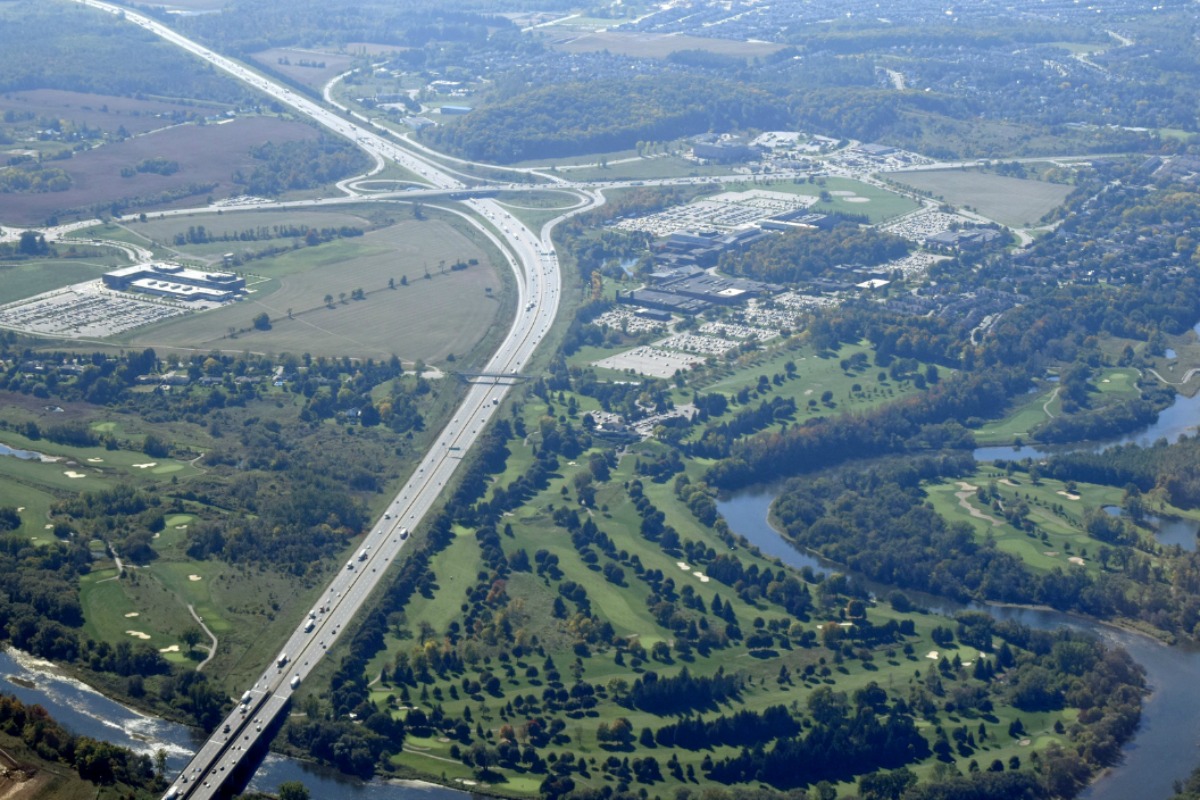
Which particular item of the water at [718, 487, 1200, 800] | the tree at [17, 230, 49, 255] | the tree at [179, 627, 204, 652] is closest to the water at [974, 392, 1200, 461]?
the water at [718, 487, 1200, 800]

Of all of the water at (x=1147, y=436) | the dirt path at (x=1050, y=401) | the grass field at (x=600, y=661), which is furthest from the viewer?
the dirt path at (x=1050, y=401)

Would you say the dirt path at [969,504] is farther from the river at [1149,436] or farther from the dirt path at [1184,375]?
the dirt path at [1184,375]

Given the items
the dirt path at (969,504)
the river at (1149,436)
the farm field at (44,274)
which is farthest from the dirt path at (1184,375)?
the farm field at (44,274)

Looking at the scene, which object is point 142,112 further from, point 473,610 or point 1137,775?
point 1137,775

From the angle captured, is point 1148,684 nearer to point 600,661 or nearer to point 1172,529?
point 1172,529

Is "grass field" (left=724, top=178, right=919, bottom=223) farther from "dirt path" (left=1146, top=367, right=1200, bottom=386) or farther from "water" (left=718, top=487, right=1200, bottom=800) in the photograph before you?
"water" (left=718, top=487, right=1200, bottom=800)

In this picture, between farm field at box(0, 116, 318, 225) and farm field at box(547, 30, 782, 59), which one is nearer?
farm field at box(0, 116, 318, 225)
